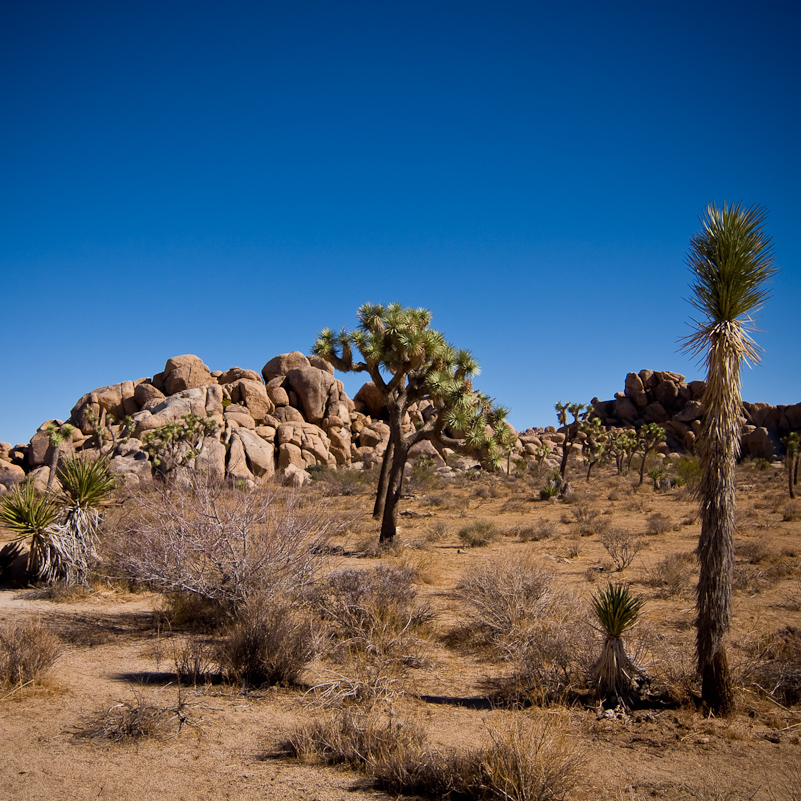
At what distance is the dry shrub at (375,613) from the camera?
6719mm

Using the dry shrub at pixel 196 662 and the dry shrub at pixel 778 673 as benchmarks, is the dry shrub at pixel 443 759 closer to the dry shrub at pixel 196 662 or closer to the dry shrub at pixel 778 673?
the dry shrub at pixel 196 662

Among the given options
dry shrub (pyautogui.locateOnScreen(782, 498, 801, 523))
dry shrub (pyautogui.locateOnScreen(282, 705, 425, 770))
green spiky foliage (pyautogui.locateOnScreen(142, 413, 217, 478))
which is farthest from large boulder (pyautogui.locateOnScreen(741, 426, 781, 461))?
dry shrub (pyautogui.locateOnScreen(282, 705, 425, 770))

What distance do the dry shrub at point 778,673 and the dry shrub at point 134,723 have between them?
203 inches

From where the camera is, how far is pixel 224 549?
25.0ft

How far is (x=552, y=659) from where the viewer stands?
601 cm

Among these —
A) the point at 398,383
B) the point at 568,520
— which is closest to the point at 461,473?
the point at 568,520

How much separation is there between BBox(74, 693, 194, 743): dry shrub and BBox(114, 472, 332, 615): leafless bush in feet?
6.86

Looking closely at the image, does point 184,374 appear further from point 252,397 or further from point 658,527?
point 658,527

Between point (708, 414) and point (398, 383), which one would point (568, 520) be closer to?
point (398, 383)

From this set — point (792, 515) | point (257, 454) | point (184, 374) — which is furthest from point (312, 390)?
point (792, 515)

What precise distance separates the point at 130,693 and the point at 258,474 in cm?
3395

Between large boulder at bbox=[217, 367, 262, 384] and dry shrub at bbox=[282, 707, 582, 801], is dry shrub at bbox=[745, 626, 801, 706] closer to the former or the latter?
dry shrub at bbox=[282, 707, 582, 801]

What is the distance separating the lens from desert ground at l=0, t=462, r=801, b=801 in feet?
13.7

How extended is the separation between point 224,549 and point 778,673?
6.11m
